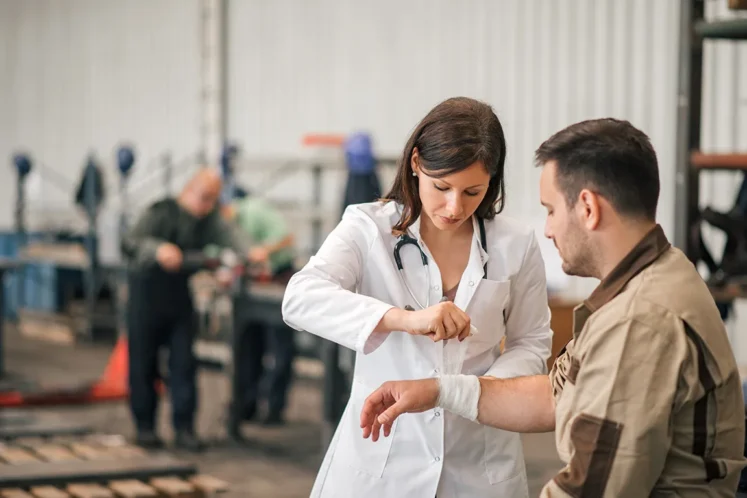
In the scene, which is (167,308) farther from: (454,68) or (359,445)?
(359,445)

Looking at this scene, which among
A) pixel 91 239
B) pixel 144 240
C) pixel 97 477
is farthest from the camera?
pixel 91 239

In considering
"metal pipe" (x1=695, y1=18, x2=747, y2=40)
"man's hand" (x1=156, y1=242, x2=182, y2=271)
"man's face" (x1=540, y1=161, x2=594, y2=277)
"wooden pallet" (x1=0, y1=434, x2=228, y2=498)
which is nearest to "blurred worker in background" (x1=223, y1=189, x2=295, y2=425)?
"man's hand" (x1=156, y1=242, x2=182, y2=271)

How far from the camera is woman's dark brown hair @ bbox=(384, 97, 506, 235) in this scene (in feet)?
7.64

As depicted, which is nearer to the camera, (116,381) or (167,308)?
(167,308)

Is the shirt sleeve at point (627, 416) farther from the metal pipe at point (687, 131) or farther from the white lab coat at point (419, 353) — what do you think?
the metal pipe at point (687, 131)

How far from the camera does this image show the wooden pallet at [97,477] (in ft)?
14.9

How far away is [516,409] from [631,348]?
585 mm

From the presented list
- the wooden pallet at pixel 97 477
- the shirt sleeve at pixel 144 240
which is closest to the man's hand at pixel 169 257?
the shirt sleeve at pixel 144 240

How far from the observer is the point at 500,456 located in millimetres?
2473

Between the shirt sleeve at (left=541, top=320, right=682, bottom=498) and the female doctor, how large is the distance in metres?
0.67

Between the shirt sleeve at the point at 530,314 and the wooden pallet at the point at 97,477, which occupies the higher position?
the shirt sleeve at the point at 530,314

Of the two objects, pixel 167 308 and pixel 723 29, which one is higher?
pixel 723 29

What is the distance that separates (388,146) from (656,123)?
3354 millimetres

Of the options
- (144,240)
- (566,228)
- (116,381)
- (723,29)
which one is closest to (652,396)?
(566,228)
